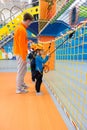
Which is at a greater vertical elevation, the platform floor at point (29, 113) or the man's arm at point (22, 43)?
the man's arm at point (22, 43)

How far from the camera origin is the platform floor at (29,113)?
2004 mm

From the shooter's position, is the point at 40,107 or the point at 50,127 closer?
the point at 50,127

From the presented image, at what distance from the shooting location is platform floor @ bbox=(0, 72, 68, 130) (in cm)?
200

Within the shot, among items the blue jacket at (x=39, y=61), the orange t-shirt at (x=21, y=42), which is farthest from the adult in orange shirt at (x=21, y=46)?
the blue jacket at (x=39, y=61)

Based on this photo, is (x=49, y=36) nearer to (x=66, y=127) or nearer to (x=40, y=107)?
(x=40, y=107)

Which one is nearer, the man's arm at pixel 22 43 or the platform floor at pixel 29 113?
the platform floor at pixel 29 113

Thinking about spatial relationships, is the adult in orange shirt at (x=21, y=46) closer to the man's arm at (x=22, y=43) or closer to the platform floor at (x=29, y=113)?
the man's arm at (x=22, y=43)

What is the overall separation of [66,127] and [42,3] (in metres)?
3.18

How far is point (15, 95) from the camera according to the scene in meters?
3.24

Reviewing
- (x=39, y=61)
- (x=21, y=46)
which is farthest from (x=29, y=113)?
(x=21, y=46)

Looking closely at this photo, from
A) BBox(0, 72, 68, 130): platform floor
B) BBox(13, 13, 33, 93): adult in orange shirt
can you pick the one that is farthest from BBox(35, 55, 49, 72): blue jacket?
BBox(0, 72, 68, 130): platform floor

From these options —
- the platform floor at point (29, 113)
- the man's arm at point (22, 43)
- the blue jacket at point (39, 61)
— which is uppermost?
the man's arm at point (22, 43)

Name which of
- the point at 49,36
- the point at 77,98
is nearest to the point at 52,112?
the point at 77,98

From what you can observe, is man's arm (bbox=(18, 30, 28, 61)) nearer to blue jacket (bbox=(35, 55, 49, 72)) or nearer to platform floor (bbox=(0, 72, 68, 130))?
blue jacket (bbox=(35, 55, 49, 72))
